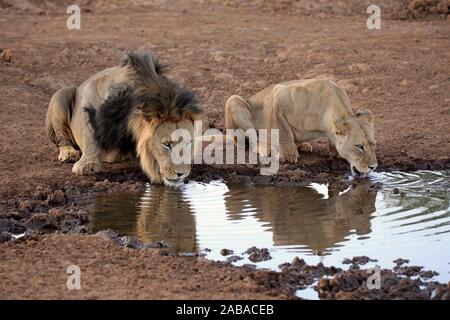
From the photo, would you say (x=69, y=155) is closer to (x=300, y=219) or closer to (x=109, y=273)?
(x=300, y=219)

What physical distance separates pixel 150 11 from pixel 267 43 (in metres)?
3.01

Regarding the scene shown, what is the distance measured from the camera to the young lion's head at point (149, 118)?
27.5 ft

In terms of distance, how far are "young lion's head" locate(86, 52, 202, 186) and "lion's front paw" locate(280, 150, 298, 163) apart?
1435mm

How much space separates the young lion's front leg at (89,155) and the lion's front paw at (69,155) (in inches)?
16.2

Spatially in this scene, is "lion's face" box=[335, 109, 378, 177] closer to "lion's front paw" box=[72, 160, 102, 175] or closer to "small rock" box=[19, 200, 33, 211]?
"lion's front paw" box=[72, 160, 102, 175]

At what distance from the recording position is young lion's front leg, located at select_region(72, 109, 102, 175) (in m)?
9.02

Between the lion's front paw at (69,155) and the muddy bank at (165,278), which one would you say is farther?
the lion's front paw at (69,155)

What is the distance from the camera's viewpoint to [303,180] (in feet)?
29.9

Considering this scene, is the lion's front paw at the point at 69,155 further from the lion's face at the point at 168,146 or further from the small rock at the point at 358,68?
the small rock at the point at 358,68

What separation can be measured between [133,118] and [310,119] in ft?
6.88

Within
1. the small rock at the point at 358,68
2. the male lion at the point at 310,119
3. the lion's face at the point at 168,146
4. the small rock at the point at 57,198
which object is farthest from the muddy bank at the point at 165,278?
the small rock at the point at 358,68

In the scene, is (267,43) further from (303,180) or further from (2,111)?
(303,180)

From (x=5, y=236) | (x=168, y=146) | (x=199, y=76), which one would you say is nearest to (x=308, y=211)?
(x=168, y=146)

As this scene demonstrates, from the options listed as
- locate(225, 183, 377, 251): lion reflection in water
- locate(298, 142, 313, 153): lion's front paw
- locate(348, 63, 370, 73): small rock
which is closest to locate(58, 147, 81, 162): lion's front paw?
locate(225, 183, 377, 251): lion reflection in water
